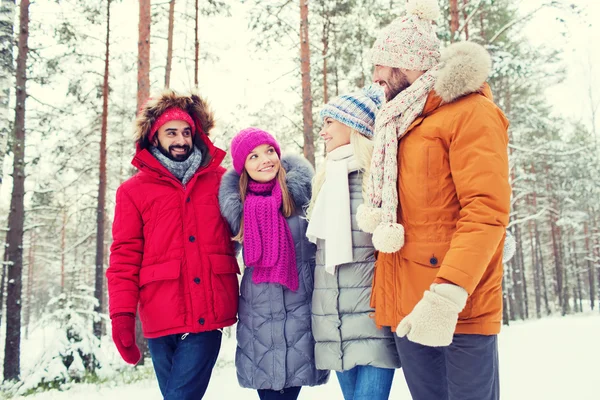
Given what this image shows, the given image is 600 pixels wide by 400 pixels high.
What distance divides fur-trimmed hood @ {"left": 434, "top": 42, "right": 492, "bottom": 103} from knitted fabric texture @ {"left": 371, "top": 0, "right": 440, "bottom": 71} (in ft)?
0.84

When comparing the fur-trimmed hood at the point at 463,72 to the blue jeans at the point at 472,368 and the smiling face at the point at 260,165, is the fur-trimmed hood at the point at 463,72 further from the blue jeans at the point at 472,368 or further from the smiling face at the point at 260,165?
the smiling face at the point at 260,165

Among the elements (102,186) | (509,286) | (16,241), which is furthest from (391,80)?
(509,286)

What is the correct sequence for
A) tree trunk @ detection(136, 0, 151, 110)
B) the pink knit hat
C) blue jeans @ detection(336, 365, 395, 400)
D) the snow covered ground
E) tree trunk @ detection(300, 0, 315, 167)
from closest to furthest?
1. blue jeans @ detection(336, 365, 395, 400)
2. the pink knit hat
3. the snow covered ground
4. tree trunk @ detection(136, 0, 151, 110)
5. tree trunk @ detection(300, 0, 315, 167)

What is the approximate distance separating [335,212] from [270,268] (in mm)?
643

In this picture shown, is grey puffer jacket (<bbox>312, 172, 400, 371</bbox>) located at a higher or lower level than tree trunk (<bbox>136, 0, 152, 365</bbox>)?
lower

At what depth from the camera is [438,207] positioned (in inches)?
86.0

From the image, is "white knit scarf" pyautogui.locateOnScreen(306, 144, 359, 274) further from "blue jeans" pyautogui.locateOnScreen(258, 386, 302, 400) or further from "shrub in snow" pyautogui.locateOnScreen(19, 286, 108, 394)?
"shrub in snow" pyautogui.locateOnScreen(19, 286, 108, 394)

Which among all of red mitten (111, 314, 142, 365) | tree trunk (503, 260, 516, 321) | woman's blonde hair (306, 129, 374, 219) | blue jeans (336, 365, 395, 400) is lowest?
tree trunk (503, 260, 516, 321)

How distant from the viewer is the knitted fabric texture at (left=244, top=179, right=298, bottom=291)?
10.4ft

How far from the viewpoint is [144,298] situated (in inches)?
128

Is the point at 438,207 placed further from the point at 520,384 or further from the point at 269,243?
the point at 520,384

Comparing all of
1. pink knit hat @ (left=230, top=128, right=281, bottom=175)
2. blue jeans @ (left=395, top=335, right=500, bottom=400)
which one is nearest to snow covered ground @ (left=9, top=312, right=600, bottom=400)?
pink knit hat @ (left=230, top=128, right=281, bottom=175)

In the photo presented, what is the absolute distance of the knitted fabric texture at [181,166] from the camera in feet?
11.3

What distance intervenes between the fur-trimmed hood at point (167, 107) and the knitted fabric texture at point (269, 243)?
81cm
